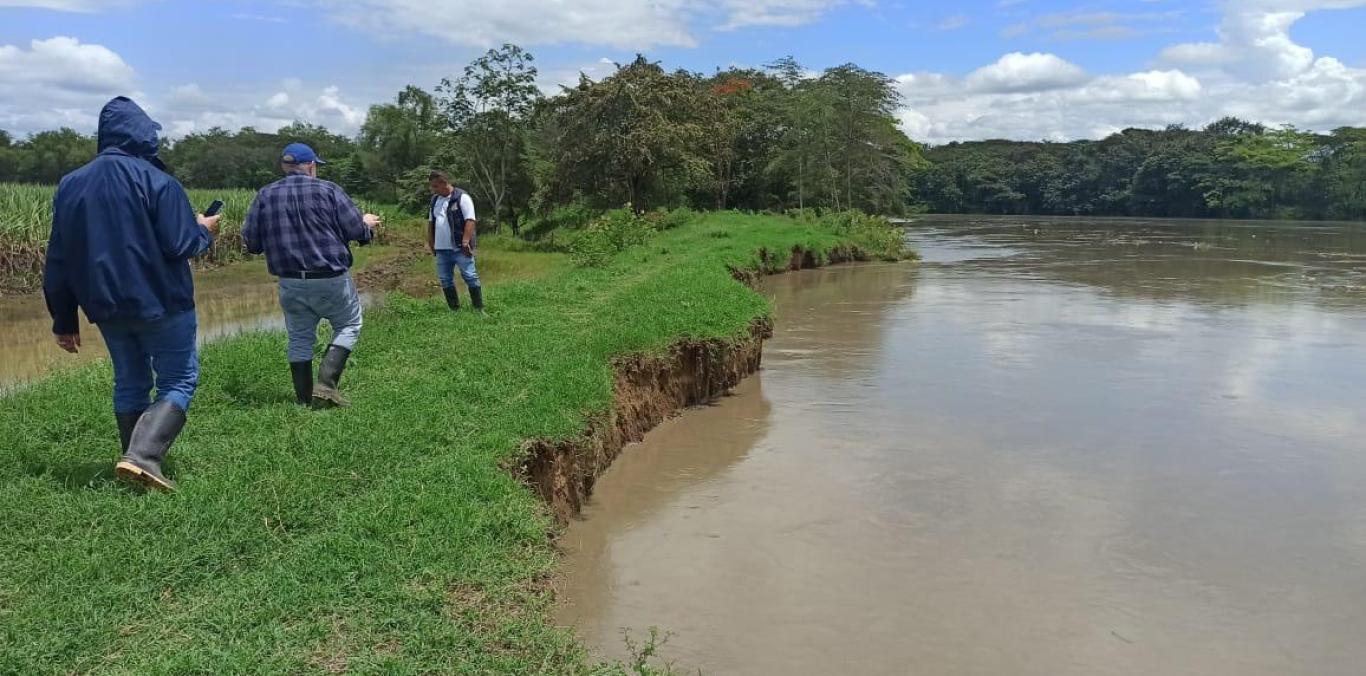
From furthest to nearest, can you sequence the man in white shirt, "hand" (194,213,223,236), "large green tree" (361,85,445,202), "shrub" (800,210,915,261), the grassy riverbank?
"large green tree" (361,85,445,202) → "shrub" (800,210,915,261) → the man in white shirt → "hand" (194,213,223,236) → the grassy riverbank

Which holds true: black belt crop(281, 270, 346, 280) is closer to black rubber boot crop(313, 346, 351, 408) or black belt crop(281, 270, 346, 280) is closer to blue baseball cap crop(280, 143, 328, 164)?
black rubber boot crop(313, 346, 351, 408)

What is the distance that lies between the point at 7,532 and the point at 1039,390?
8.52 m

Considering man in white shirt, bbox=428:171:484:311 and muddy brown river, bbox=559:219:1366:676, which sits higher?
man in white shirt, bbox=428:171:484:311

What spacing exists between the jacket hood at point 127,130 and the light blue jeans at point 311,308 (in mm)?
1456

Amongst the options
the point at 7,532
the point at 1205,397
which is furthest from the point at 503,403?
Answer: the point at 1205,397

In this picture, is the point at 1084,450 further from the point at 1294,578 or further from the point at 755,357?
the point at 755,357

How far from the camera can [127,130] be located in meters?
4.12

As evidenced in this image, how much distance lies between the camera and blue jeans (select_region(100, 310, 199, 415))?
165 inches

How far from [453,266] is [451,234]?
1.03ft

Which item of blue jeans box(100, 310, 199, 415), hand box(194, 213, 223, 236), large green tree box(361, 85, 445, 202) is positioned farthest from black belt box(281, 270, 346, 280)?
large green tree box(361, 85, 445, 202)

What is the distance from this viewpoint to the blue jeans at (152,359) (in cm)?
420

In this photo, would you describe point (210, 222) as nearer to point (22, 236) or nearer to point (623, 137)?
point (22, 236)

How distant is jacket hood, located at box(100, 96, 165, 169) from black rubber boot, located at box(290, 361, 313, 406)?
5.32ft

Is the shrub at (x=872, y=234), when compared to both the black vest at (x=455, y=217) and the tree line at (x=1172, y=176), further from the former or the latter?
the tree line at (x=1172, y=176)
